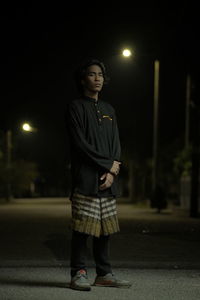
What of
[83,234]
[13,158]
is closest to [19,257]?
[83,234]

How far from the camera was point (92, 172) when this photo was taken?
6.60 meters

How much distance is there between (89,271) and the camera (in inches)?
328

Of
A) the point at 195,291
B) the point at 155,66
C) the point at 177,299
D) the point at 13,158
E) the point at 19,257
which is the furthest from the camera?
the point at 13,158

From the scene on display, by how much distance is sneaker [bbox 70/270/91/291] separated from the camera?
21.6 feet

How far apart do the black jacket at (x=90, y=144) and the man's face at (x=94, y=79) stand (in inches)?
4.8

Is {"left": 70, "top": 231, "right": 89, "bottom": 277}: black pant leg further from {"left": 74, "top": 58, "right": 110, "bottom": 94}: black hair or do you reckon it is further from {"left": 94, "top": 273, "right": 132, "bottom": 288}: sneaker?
{"left": 74, "top": 58, "right": 110, "bottom": 94}: black hair

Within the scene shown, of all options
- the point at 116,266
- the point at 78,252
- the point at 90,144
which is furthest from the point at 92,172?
the point at 116,266

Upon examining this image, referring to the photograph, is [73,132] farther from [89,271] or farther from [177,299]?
[89,271]

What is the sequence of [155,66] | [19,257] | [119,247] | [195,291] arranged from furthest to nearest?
[155,66] < [119,247] < [19,257] < [195,291]

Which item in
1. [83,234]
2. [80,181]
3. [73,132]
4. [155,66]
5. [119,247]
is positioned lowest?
[119,247]

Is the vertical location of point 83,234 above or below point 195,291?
above

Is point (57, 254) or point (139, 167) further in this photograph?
point (139, 167)

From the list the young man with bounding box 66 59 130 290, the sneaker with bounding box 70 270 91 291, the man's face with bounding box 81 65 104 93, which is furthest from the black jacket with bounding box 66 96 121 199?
the sneaker with bounding box 70 270 91 291

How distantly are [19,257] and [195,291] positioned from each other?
11.1ft
